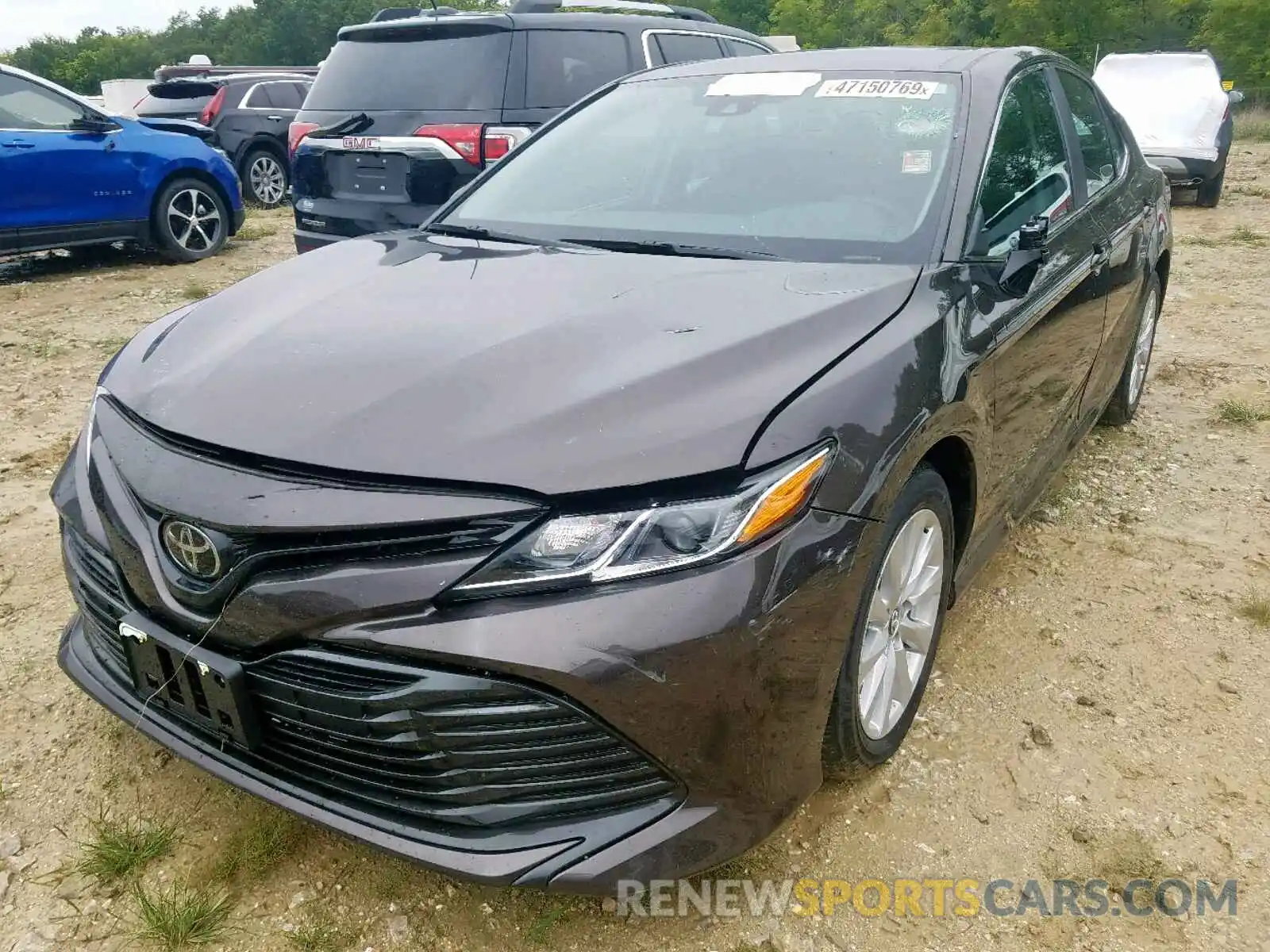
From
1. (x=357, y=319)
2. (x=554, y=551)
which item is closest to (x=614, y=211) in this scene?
(x=357, y=319)

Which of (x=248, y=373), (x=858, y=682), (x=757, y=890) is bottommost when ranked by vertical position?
(x=757, y=890)

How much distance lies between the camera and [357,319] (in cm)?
218

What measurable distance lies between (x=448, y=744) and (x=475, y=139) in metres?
4.07

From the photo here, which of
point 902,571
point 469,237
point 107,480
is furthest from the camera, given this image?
point 469,237

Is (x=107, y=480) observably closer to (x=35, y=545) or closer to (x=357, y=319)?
(x=357, y=319)

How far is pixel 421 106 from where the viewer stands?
17.1 ft

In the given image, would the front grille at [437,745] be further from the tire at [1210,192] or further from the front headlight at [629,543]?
the tire at [1210,192]

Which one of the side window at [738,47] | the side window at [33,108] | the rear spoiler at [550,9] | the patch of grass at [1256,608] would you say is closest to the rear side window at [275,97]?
the side window at [33,108]

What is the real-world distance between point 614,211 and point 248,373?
1.22m

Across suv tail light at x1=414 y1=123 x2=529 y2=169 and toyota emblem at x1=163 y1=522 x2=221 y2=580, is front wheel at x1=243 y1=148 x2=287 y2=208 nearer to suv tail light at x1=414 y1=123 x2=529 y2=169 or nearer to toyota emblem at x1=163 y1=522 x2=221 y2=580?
suv tail light at x1=414 y1=123 x2=529 y2=169

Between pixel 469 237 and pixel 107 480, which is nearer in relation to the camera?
pixel 107 480

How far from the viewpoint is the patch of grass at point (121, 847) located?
2.04 meters

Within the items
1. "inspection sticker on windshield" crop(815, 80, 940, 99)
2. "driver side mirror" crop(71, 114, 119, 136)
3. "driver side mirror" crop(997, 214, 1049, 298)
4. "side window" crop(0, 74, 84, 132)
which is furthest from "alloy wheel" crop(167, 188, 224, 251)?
"driver side mirror" crop(997, 214, 1049, 298)

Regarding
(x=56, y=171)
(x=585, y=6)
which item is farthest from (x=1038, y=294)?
(x=56, y=171)
